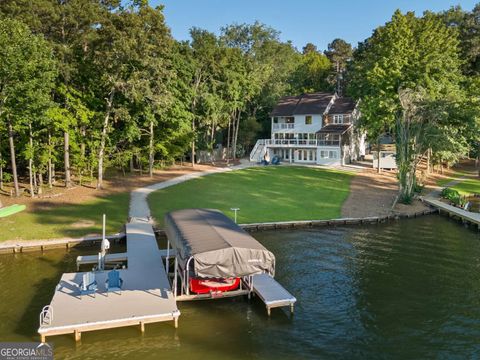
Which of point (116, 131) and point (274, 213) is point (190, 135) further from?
point (274, 213)

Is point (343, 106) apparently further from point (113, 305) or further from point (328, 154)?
point (113, 305)

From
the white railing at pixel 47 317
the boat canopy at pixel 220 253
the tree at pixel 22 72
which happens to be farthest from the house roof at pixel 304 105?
the white railing at pixel 47 317

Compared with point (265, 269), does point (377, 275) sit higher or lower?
lower

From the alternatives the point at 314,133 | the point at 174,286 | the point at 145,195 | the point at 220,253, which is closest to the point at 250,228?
the point at 145,195

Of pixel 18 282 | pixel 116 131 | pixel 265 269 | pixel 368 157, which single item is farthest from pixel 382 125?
pixel 18 282

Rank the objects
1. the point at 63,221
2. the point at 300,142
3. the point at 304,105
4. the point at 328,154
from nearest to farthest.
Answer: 1. the point at 63,221
2. the point at 328,154
3. the point at 300,142
4. the point at 304,105

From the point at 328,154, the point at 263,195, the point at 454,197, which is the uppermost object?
the point at 328,154
